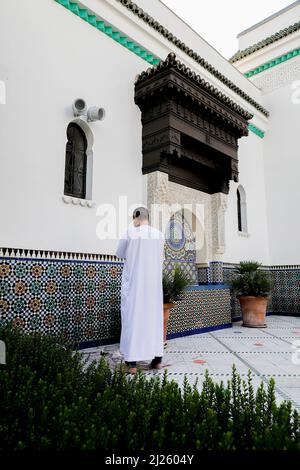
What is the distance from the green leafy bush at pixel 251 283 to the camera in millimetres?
5250

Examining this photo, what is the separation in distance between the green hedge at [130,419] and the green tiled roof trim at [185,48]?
4854 mm

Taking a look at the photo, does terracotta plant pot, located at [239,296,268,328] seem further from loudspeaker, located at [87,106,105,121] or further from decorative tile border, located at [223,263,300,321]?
loudspeaker, located at [87,106,105,121]

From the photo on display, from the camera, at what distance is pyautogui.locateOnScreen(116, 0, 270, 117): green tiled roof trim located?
4.66 meters

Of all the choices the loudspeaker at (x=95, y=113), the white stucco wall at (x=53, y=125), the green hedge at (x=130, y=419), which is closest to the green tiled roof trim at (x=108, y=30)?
the white stucco wall at (x=53, y=125)

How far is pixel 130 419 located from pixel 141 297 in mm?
1828

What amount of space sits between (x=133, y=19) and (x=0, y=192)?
3.20 meters

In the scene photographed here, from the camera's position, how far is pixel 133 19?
4699 millimetres

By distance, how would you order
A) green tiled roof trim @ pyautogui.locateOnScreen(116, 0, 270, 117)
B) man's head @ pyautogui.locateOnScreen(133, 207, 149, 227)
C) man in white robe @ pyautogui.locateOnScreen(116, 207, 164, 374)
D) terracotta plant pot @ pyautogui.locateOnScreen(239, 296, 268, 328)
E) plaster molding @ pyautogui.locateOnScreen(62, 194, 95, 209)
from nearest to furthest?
1. man in white robe @ pyautogui.locateOnScreen(116, 207, 164, 374)
2. man's head @ pyautogui.locateOnScreen(133, 207, 149, 227)
3. plaster molding @ pyautogui.locateOnScreen(62, 194, 95, 209)
4. green tiled roof trim @ pyautogui.locateOnScreen(116, 0, 270, 117)
5. terracotta plant pot @ pyautogui.locateOnScreen(239, 296, 268, 328)

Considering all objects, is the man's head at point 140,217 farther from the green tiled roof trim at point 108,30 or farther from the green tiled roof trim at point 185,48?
the green tiled roof trim at point 185,48

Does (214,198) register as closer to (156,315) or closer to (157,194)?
(157,194)

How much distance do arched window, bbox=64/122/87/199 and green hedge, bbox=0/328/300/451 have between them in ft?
9.10

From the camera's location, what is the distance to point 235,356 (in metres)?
3.22

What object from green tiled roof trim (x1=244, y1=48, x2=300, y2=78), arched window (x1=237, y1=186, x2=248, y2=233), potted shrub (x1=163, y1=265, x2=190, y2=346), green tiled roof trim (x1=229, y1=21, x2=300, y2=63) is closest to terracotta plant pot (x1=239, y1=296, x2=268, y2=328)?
arched window (x1=237, y1=186, x2=248, y2=233)

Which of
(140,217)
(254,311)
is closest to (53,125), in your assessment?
(140,217)
